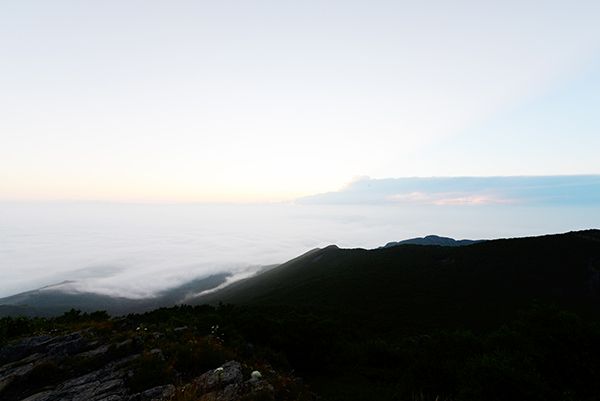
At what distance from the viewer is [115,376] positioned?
17.1 meters

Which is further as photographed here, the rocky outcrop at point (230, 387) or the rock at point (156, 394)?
the rock at point (156, 394)

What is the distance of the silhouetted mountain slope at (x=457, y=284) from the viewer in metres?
99.4

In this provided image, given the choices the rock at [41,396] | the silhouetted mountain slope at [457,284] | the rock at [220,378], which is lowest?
the silhouetted mountain slope at [457,284]

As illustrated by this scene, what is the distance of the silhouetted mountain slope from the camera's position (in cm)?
9944

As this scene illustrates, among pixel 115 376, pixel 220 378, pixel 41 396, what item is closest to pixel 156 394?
pixel 220 378

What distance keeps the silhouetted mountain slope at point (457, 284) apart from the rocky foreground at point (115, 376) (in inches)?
2493

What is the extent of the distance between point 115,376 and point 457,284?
120430 millimetres

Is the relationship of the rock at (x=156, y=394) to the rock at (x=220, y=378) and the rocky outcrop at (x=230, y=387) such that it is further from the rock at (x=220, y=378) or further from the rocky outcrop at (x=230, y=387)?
the rock at (x=220, y=378)

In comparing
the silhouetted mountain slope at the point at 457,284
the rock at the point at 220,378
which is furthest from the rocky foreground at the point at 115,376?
the silhouetted mountain slope at the point at 457,284

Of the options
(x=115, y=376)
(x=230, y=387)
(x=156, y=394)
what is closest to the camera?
(x=156, y=394)

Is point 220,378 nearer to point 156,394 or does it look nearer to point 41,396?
point 156,394

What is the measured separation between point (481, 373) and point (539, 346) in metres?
10.1

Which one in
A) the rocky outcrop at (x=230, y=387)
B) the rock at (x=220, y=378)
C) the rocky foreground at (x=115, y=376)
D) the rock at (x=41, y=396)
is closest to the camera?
the rocky outcrop at (x=230, y=387)

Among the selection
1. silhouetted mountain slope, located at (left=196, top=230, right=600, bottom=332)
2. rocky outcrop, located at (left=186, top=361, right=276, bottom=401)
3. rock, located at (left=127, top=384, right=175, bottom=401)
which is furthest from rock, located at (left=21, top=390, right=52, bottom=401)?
silhouetted mountain slope, located at (left=196, top=230, right=600, bottom=332)
